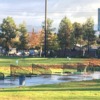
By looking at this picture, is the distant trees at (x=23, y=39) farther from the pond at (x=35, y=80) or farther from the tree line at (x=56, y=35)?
the pond at (x=35, y=80)

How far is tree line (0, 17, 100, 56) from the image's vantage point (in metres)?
89.6

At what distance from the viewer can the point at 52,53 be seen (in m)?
89.2

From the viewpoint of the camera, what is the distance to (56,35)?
9150 cm

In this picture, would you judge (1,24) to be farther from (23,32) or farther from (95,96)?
(95,96)

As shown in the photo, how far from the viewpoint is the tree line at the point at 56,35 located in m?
89.6

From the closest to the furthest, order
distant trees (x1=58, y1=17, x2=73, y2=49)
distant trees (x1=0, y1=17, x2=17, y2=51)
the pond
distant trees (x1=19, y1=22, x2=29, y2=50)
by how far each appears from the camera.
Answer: the pond < distant trees (x1=58, y1=17, x2=73, y2=49) < distant trees (x1=19, y1=22, x2=29, y2=50) < distant trees (x1=0, y1=17, x2=17, y2=51)

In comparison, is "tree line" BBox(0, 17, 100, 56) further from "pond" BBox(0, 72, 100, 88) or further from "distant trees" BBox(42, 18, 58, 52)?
"pond" BBox(0, 72, 100, 88)

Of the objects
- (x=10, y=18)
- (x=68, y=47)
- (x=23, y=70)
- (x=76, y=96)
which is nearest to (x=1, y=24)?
(x=10, y=18)

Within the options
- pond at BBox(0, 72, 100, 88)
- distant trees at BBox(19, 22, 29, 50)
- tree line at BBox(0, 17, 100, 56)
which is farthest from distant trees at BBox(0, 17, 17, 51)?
pond at BBox(0, 72, 100, 88)

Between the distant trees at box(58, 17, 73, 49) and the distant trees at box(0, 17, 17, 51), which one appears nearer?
the distant trees at box(58, 17, 73, 49)

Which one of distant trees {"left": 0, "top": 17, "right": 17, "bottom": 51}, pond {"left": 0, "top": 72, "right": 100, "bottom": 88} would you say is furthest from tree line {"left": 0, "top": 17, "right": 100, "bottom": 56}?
pond {"left": 0, "top": 72, "right": 100, "bottom": 88}

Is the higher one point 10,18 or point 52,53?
point 10,18

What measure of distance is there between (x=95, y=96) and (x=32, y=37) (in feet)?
300

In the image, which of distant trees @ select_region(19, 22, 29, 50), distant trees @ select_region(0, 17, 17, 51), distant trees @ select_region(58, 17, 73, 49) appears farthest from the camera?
distant trees @ select_region(0, 17, 17, 51)
